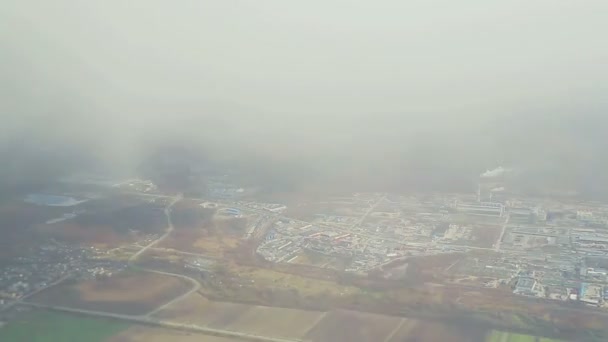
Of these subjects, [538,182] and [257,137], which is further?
[257,137]

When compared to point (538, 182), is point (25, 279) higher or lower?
lower

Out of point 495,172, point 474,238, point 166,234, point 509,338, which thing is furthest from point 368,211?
point 509,338

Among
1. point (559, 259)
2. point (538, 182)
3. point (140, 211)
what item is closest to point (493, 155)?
point (538, 182)

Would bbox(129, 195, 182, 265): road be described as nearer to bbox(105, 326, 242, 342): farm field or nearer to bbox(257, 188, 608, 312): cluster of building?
bbox(257, 188, 608, 312): cluster of building

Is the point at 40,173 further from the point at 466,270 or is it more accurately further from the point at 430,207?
the point at 466,270

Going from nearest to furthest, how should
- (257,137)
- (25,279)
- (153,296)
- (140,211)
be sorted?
(153,296) → (25,279) → (140,211) → (257,137)

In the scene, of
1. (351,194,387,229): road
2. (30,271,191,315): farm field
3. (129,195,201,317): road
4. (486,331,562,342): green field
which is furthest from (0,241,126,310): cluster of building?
(486,331,562,342): green field

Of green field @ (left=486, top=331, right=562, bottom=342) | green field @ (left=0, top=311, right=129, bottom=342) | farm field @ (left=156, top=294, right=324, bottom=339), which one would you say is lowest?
green field @ (left=0, top=311, right=129, bottom=342)
